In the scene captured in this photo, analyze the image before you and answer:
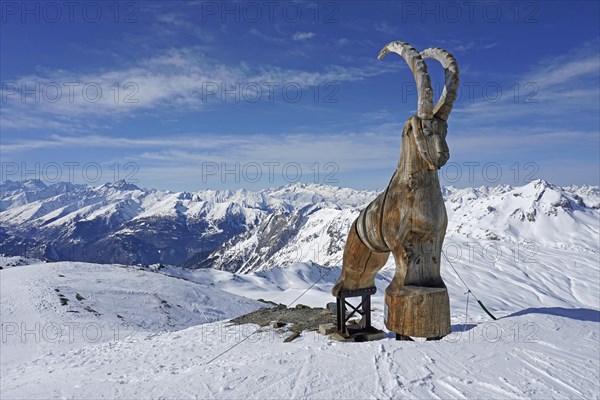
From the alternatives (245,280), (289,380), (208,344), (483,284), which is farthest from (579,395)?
(245,280)

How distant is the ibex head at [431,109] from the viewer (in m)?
4.46

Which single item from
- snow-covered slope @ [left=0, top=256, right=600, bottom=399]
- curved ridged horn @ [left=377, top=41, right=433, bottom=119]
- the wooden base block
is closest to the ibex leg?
snow-covered slope @ [left=0, top=256, right=600, bottom=399]

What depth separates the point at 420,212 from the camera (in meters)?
4.72

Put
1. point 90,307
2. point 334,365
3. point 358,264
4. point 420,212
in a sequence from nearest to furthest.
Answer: point 420,212
point 358,264
point 334,365
point 90,307

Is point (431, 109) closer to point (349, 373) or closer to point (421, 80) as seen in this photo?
point (421, 80)

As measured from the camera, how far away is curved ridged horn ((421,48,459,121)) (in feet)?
14.6

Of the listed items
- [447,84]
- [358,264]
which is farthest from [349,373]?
[447,84]

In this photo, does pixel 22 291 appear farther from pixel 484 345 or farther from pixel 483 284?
pixel 483 284

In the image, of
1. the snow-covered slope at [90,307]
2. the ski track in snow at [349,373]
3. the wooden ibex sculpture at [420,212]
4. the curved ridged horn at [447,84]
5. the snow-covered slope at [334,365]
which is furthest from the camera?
the snow-covered slope at [90,307]

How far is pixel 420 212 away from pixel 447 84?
59.5 inches

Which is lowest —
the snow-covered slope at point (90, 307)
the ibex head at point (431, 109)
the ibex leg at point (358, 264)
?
the snow-covered slope at point (90, 307)

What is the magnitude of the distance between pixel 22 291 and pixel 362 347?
30.4 metres

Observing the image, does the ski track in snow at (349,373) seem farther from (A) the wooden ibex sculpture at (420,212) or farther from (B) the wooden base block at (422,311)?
(A) the wooden ibex sculpture at (420,212)

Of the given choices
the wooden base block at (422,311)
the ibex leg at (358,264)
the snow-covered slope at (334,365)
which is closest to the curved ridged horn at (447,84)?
the wooden base block at (422,311)
